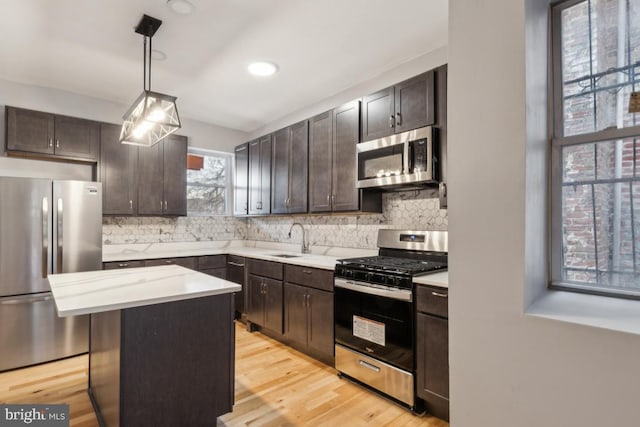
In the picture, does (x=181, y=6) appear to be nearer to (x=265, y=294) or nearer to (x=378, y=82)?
(x=378, y=82)

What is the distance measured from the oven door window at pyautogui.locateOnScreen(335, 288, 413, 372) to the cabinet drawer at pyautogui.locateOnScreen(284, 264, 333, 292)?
146 mm

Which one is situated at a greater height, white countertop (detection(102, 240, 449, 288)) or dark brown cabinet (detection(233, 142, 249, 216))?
dark brown cabinet (detection(233, 142, 249, 216))

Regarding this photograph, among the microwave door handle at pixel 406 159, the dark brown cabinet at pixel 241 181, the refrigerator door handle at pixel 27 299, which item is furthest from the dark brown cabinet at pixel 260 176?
the refrigerator door handle at pixel 27 299

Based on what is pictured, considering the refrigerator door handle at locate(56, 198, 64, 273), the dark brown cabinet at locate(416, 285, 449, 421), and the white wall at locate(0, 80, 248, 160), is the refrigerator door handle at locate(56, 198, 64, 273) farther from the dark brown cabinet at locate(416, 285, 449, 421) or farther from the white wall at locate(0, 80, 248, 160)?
the dark brown cabinet at locate(416, 285, 449, 421)

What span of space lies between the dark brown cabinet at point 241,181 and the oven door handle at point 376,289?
2.24 meters

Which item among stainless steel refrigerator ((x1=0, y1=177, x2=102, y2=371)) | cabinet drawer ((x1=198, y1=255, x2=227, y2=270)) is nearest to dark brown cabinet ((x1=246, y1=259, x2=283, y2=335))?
cabinet drawer ((x1=198, y1=255, x2=227, y2=270))

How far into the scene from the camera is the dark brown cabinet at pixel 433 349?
6.45 feet

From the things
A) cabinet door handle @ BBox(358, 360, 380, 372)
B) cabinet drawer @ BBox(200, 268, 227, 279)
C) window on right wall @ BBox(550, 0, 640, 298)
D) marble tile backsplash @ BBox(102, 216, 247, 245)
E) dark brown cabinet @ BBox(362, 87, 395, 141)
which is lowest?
cabinet door handle @ BBox(358, 360, 380, 372)

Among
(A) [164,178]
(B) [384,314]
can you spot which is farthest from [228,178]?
(B) [384,314]

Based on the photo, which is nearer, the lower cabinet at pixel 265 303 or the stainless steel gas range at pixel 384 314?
the stainless steel gas range at pixel 384 314

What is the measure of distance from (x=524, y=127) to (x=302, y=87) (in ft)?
8.58

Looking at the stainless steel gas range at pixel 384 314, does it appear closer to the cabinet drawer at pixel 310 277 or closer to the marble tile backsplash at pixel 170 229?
the cabinet drawer at pixel 310 277

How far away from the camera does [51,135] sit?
3299 millimetres

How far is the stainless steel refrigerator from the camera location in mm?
2861
